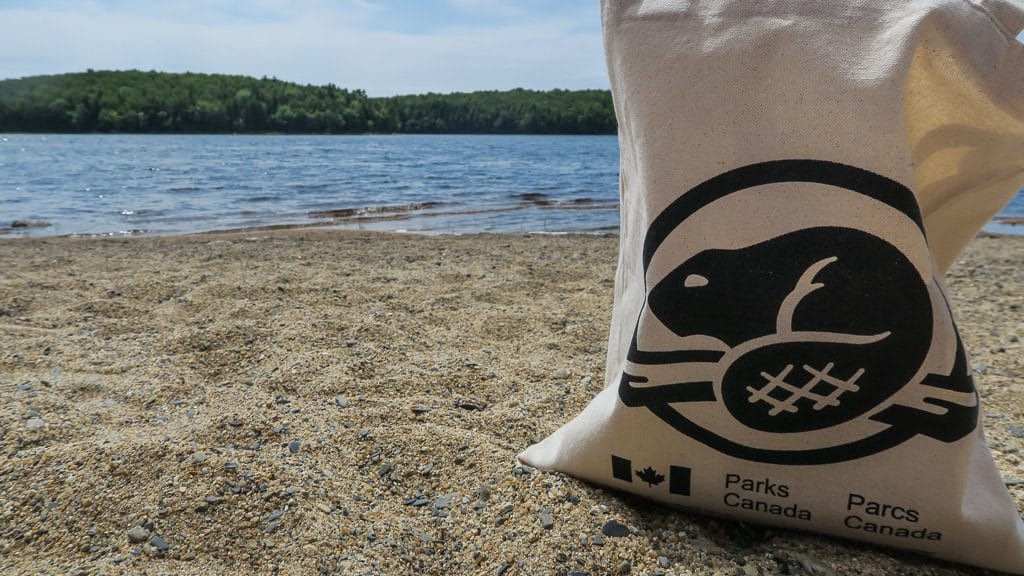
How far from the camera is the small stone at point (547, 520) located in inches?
51.9

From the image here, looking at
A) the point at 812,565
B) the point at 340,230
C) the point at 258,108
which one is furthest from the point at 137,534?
the point at 258,108

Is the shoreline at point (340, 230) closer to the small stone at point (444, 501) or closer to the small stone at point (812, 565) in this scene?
the small stone at point (444, 501)

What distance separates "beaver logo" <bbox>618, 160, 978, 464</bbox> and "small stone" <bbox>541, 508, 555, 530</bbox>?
1.07ft

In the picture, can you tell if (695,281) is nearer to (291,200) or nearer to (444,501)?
(444,501)

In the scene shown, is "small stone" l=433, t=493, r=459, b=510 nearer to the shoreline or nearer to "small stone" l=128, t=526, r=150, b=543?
"small stone" l=128, t=526, r=150, b=543

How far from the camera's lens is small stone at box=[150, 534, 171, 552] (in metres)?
1.27

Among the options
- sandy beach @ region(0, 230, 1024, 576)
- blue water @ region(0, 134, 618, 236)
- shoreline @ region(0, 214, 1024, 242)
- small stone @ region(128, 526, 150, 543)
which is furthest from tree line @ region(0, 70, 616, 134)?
small stone @ region(128, 526, 150, 543)

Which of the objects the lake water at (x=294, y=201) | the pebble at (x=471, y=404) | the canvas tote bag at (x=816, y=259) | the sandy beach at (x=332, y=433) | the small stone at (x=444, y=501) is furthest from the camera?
the lake water at (x=294, y=201)

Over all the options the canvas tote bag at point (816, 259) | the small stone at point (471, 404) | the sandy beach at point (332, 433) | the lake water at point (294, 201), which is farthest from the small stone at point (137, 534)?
the lake water at point (294, 201)

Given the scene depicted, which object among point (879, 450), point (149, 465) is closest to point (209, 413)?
point (149, 465)

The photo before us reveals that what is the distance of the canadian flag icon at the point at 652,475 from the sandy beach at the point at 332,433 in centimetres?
8

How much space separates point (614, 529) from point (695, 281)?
0.55 metres

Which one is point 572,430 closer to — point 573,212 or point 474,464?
→ point 474,464

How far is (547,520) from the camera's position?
1.33 m
